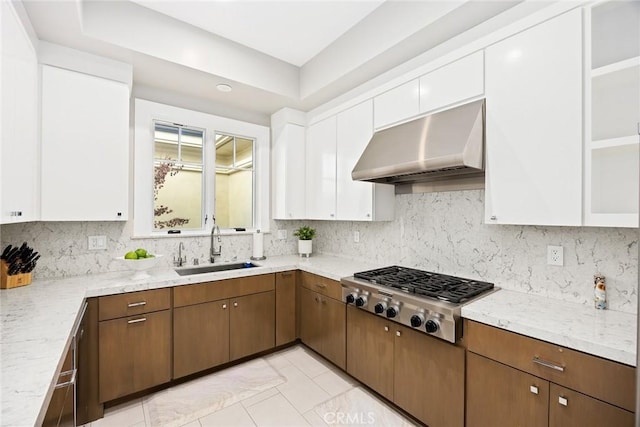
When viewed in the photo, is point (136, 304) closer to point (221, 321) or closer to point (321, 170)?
point (221, 321)

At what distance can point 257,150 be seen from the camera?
363 cm

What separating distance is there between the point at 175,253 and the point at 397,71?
2663 millimetres

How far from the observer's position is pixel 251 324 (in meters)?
2.78

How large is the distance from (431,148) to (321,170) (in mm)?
1481

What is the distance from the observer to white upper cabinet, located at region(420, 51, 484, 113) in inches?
75.5

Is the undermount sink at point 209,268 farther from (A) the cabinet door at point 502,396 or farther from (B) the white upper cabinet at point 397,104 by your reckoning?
(A) the cabinet door at point 502,396

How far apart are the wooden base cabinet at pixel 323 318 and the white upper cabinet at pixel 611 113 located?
5.89ft

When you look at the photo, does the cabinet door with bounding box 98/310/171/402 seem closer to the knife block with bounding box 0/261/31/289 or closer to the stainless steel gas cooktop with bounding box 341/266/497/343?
the knife block with bounding box 0/261/31/289

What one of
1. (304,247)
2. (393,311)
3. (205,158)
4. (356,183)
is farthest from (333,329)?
(205,158)

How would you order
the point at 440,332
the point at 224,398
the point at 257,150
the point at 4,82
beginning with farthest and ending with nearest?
the point at 257,150
the point at 224,398
the point at 440,332
the point at 4,82

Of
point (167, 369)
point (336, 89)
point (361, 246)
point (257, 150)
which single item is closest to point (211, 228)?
point (257, 150)

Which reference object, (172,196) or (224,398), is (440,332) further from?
(172,196)

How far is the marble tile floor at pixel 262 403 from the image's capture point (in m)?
2.05

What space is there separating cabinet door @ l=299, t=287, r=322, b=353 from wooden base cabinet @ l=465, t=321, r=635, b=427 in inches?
56.8
